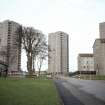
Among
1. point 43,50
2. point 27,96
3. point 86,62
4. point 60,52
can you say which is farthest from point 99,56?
point 27,96

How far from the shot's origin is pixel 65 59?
17250 centimetres

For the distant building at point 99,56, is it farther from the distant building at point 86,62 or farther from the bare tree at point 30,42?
the bare tree at point 30,42

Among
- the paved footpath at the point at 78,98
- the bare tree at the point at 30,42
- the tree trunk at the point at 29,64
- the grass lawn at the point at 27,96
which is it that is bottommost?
the paved footpath at the point at 78,98

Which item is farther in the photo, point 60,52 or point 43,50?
point 60,52

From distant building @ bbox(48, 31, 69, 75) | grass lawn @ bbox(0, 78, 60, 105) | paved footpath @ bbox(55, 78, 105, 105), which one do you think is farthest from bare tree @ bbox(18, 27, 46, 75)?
distant building @ bbox(48, 31, 69, 75)

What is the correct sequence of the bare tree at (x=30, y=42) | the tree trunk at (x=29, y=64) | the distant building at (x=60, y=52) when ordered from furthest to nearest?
the distant building at (x=60, y=52), the bare tree at (x=30, y=42), the tree trunk at (x=29, y=64)

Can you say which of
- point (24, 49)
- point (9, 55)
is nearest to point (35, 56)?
point (24, 49)

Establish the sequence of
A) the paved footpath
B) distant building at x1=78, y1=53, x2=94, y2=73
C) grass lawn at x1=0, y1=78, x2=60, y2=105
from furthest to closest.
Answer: distant building at x1=78, y1=53, x2=94, y2=73, the paved footpath, grass lawn at x1=0, y1=78, x2=60, y2=105

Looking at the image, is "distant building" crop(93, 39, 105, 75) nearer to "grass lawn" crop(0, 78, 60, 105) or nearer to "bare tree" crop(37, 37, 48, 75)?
"bare tree" crop(37, 37, 48, 75)

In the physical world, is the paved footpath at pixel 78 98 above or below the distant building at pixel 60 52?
below

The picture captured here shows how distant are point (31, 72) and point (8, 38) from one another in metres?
67.0

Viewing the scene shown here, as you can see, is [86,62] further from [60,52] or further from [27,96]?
[27,96]

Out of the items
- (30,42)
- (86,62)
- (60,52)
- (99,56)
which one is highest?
(60,52)

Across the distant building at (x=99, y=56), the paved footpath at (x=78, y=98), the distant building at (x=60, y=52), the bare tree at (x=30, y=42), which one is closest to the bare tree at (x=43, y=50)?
the bare tree at (x=30, y=42)
